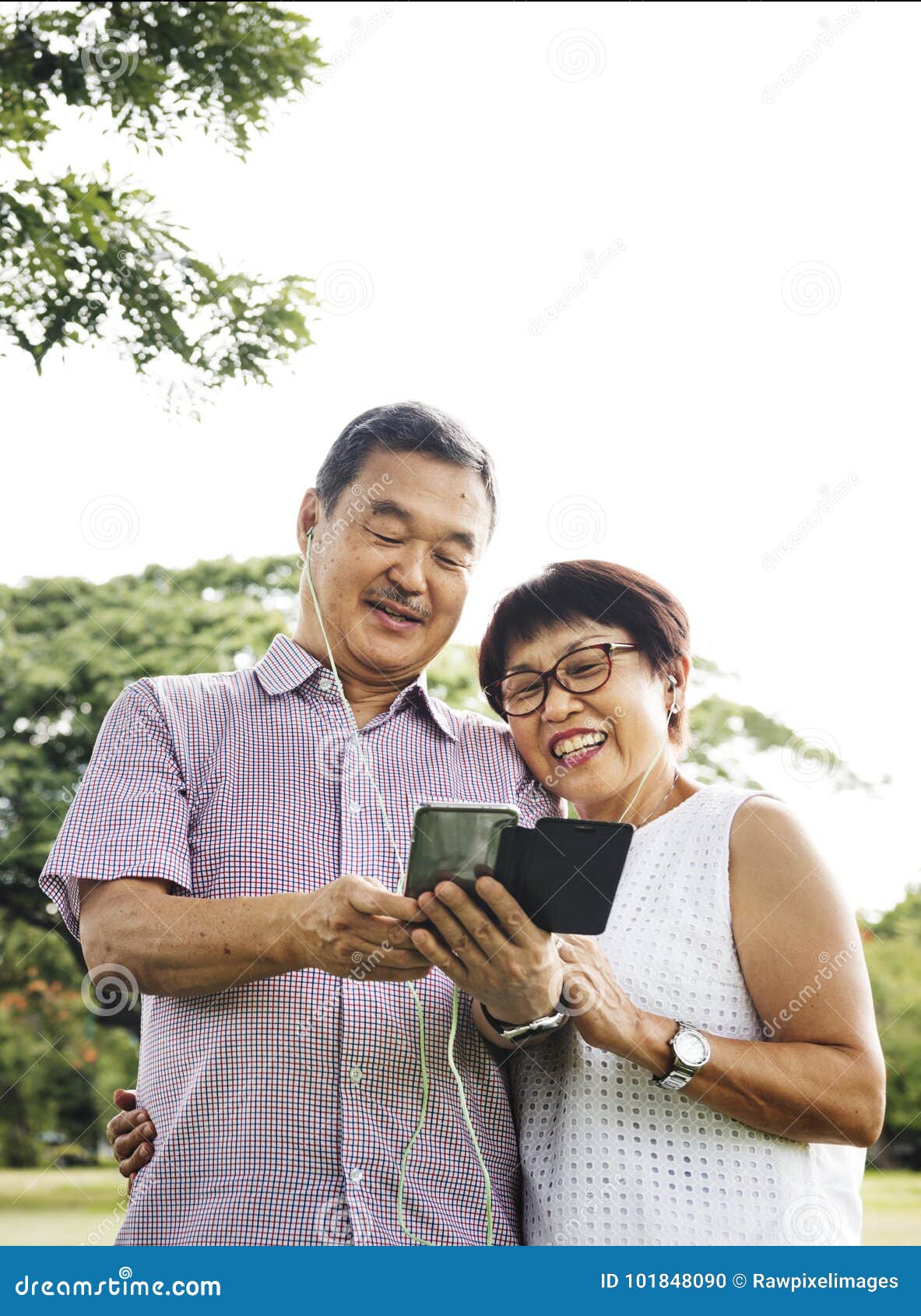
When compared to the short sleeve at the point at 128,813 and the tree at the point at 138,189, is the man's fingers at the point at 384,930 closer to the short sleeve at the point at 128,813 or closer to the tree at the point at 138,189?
the short sleeve at the point at 128,813

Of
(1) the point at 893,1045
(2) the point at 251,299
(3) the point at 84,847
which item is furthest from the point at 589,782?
(1) the point at 893,1045

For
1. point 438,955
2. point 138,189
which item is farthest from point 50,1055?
point 438,955

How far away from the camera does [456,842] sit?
200 cm

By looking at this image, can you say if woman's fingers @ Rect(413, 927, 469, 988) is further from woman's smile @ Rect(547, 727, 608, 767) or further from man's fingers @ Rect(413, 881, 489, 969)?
woman's smile @ Rect(547, 727, 608, 767)

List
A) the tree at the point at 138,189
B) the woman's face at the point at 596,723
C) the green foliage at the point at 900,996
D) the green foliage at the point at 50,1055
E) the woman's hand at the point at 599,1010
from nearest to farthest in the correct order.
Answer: the woman's hand at the point at 599,1010 < the woman's face at the point at 596,723 < the tree at the point at 138,189 < the green foliage at the point at 50,1055 < the green foliage at the point at 900,996

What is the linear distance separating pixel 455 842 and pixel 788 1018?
845mm

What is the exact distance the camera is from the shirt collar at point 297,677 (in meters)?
2.86

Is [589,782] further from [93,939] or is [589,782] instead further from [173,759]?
[93,939]

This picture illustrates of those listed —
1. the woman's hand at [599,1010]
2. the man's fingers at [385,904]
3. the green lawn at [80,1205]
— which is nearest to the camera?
the man's fingers at [385,904]

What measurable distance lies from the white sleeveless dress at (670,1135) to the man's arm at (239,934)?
19.3 inches

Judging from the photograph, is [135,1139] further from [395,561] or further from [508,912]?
[395,561]

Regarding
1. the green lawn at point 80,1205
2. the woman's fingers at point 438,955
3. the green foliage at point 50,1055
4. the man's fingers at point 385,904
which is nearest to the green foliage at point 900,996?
the green lawn at point 80,1205

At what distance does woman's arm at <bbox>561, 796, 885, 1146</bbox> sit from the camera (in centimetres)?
228

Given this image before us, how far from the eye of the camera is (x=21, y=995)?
15.7 meters
